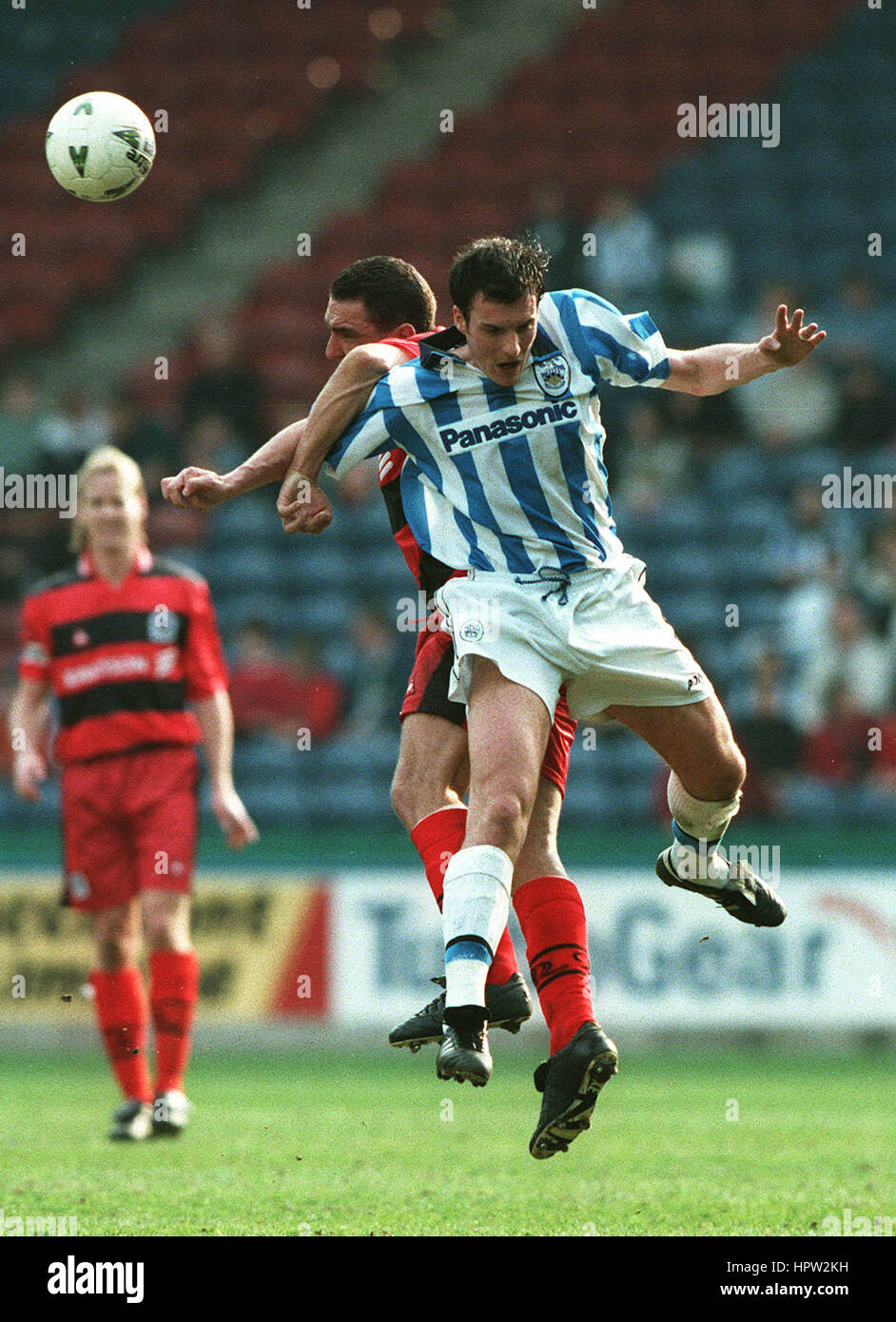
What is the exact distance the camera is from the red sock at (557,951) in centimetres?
471

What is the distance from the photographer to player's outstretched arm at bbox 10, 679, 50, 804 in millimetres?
7219

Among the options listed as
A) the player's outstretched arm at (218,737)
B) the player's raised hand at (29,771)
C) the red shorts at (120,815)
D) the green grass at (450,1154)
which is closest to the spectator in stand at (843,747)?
the green grass at (450,1154)

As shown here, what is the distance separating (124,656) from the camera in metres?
7.27

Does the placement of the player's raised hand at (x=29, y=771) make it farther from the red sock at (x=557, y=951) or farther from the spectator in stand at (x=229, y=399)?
the spectator in stand at (x=229, y=399)

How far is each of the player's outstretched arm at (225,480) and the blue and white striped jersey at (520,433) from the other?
17 centimetres

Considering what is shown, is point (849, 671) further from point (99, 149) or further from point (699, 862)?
point (99, 149)

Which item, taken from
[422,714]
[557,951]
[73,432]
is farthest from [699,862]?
[73,432]

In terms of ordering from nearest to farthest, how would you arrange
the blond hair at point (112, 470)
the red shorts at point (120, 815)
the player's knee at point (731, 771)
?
Answer: the player's knee at point (731, 771) < the red shorts at point (120, 815) < the blond hair at point (112, 470)

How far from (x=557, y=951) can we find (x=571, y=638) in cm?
87

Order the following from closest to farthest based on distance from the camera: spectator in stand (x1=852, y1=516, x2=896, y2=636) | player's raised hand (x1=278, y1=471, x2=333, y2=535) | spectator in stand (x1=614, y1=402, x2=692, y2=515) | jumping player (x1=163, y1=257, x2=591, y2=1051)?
player's raised hand (x1=278, y1=471, x2=333, y2=535), jumping player (x1=163, y1=257, x2=591, y2=1051), spectator in stand (x1=852, y1=516, x2=896, y2=636), spectator in stand (x1=614, y1=402, x2=692, y2=515)

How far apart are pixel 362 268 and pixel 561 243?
800 cm

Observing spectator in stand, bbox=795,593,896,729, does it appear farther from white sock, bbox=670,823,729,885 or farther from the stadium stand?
white sock, bbox=670,823,729,885

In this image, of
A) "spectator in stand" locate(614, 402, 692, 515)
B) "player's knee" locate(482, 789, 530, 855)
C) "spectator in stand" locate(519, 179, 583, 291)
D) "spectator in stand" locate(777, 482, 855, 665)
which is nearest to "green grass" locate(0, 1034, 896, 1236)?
"player's knee" locate(482, 789, 530, 855)

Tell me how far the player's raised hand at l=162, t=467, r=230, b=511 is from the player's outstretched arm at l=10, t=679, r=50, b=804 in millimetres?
2727
